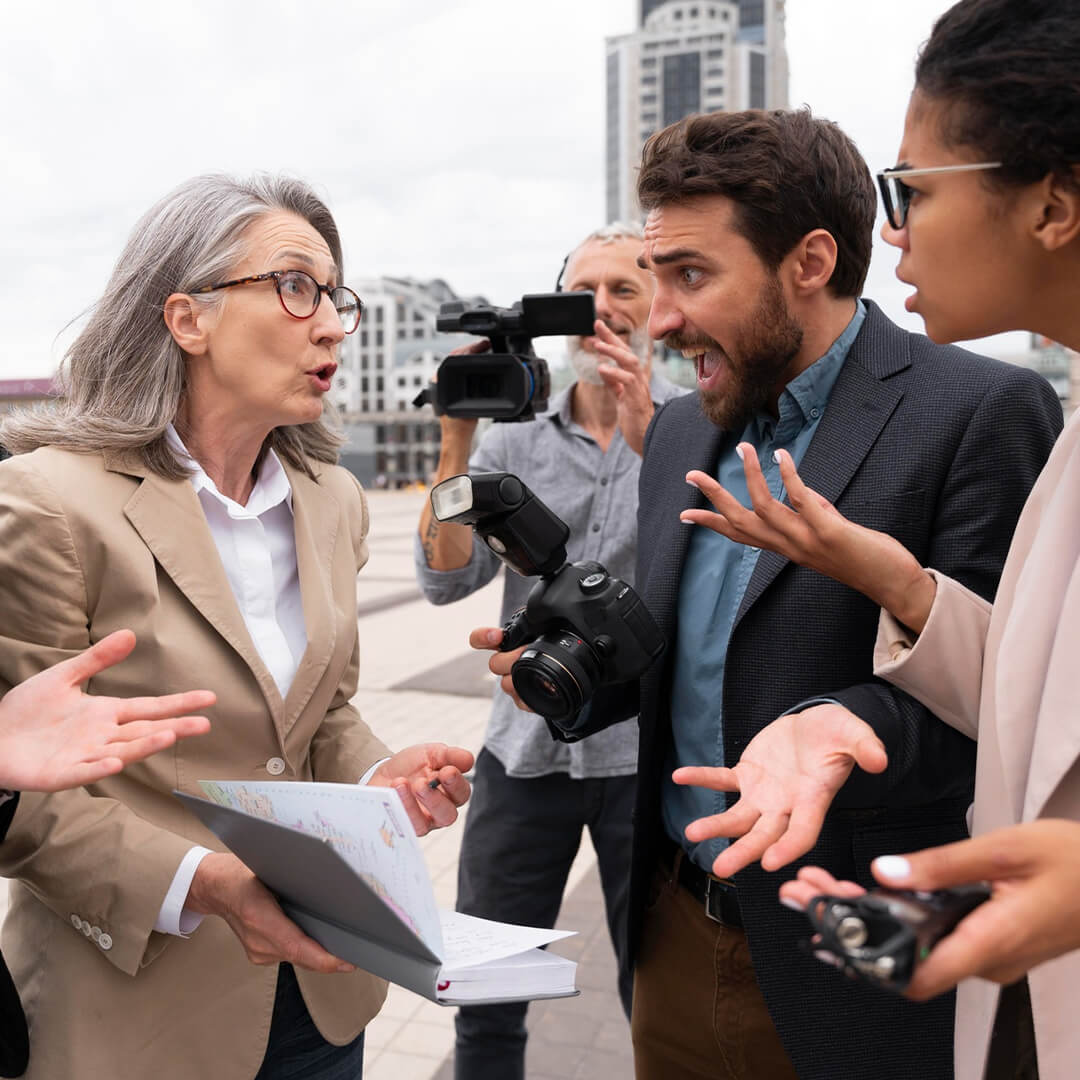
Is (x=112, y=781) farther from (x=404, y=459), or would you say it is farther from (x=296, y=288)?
(x=404, y=459)

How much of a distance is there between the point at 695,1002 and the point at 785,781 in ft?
2.86

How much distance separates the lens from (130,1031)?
1.58 m

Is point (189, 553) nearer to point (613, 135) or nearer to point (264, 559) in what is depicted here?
point (264, 559)

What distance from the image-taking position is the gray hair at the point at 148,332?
1.76m

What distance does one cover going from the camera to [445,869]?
15.3 feet

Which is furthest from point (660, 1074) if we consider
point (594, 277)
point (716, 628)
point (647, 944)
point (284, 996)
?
point (594, 277)

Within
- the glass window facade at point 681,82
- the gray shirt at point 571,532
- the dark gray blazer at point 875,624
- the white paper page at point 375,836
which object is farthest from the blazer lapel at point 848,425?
the glass window facade at point 681,82

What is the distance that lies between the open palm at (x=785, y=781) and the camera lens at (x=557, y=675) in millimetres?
399

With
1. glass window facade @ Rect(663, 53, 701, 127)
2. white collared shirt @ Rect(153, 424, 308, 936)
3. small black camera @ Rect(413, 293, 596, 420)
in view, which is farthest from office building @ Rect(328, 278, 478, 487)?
white collared shirt @ Rect(153, 424, 308, 936)

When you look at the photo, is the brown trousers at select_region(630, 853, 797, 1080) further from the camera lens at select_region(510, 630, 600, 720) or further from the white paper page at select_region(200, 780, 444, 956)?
the white paper page at select_region(200, 780, 444, 956)

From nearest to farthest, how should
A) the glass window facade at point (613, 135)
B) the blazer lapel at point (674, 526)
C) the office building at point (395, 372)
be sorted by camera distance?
the blazer lapel at point (674, 526) < the office building at point (395, 372) < the glass window facade at point (613, 135)

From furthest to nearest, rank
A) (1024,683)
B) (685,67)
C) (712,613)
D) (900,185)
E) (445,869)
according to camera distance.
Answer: (685,67) < (445,869) < (712,613) < (900,185) < (1024,683)

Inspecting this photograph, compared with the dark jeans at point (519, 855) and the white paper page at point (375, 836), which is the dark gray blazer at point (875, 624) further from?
the dark jeans at point (519, 855)

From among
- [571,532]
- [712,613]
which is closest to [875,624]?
[712,613]
